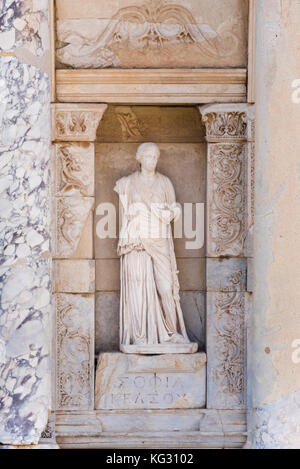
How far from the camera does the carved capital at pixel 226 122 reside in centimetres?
955

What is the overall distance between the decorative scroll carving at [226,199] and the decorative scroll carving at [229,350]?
48 centimetres

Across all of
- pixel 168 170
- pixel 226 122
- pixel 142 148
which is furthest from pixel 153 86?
pixel 168 170

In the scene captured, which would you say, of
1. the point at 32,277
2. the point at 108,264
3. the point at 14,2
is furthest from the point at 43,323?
the point at 14,2

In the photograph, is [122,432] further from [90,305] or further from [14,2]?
[14,2]

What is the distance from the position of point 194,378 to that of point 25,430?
179 cm

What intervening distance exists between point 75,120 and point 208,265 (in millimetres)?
1879

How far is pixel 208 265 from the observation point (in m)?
9.69

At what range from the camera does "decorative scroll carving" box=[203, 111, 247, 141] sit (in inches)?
376

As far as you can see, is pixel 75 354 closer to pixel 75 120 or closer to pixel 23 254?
pixel 23 254

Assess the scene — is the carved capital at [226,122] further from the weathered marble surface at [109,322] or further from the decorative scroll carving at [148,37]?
the weathered marble surface at [109,322]

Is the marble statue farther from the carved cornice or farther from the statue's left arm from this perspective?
the carved cornice

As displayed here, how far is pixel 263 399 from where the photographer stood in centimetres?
904

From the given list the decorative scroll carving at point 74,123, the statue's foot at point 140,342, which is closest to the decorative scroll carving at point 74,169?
the decorative scroll carving at point 74,123

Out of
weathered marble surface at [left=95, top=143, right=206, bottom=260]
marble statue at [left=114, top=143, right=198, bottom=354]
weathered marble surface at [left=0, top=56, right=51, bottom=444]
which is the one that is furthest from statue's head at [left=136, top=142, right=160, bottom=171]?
weathered marble surface at [left=0, top=56, right=51, bottom=444]
